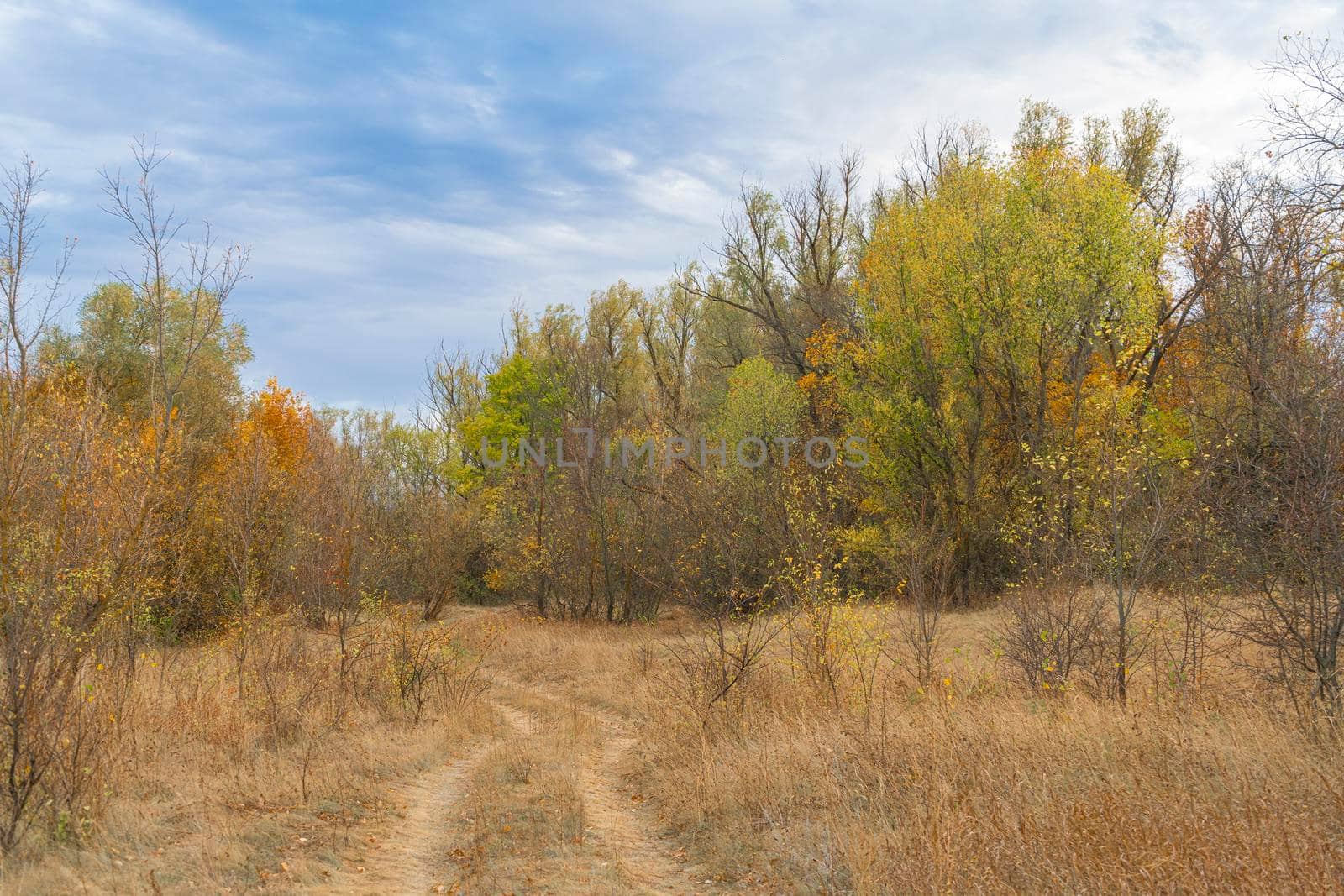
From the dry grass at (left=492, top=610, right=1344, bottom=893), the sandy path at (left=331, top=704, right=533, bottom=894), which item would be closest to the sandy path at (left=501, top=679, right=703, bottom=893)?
the dry grass at (left=492, top=610, right=1344, bottom=893)

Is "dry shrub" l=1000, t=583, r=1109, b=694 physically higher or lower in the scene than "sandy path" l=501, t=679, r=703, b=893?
higher

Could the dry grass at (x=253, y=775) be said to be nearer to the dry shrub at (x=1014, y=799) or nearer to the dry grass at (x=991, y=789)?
the dry grass at (x=991, y=789)

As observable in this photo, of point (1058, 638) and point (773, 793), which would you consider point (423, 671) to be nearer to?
point (773, 793)

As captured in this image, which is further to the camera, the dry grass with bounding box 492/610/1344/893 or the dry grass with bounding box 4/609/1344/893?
the dry grass with bounding box 4/609/1344/893

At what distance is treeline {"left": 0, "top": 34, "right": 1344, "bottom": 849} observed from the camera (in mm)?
8242

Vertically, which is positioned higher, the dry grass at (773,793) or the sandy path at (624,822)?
the dry grass at (773,793)

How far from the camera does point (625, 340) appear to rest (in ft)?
140

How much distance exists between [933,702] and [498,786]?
4.93m

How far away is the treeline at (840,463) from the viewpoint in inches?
324

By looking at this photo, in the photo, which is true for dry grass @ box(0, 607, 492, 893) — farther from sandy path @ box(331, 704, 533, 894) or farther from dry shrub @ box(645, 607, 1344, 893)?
dry shrub @ box(645, 607, 1344, 893)

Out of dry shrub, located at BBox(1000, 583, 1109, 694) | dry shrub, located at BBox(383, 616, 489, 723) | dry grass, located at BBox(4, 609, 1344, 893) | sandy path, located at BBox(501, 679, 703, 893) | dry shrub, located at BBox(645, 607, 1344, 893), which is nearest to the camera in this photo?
dry shrub, located at BBox(645, 607, 1344, 893)

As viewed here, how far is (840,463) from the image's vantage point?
85.7 feet

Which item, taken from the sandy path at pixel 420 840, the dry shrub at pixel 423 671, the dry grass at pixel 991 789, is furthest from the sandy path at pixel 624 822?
the dry shrub at pixel 423 671

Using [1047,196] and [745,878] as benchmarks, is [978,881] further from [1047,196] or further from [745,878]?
[1047,196]
